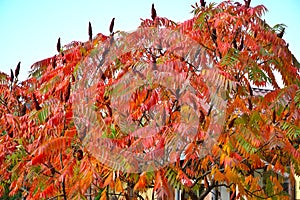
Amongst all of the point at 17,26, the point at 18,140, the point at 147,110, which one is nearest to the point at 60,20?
the point at 17,26

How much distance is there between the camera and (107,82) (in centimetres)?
546

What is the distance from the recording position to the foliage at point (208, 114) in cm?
488

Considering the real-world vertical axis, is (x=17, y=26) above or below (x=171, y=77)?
above

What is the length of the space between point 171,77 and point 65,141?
1170 millimetres

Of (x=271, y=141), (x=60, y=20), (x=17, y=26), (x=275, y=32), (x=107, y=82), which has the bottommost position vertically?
(x=271, y=141)

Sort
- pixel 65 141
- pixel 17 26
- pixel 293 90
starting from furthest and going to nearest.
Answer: pixel 17 26, pixel 293 90, pixel 65 141

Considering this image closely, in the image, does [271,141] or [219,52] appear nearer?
[271,141]

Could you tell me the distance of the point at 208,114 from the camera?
4.90 metres

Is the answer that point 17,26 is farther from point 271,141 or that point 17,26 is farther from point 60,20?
point 271,141

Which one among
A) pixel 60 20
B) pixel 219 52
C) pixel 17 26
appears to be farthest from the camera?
pixel 17 26

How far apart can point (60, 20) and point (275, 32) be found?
13.5 ft

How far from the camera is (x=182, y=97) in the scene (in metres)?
4.86

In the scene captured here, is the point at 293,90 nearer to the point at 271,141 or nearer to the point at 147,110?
the point at 271,141

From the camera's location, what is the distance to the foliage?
4.88 meters
